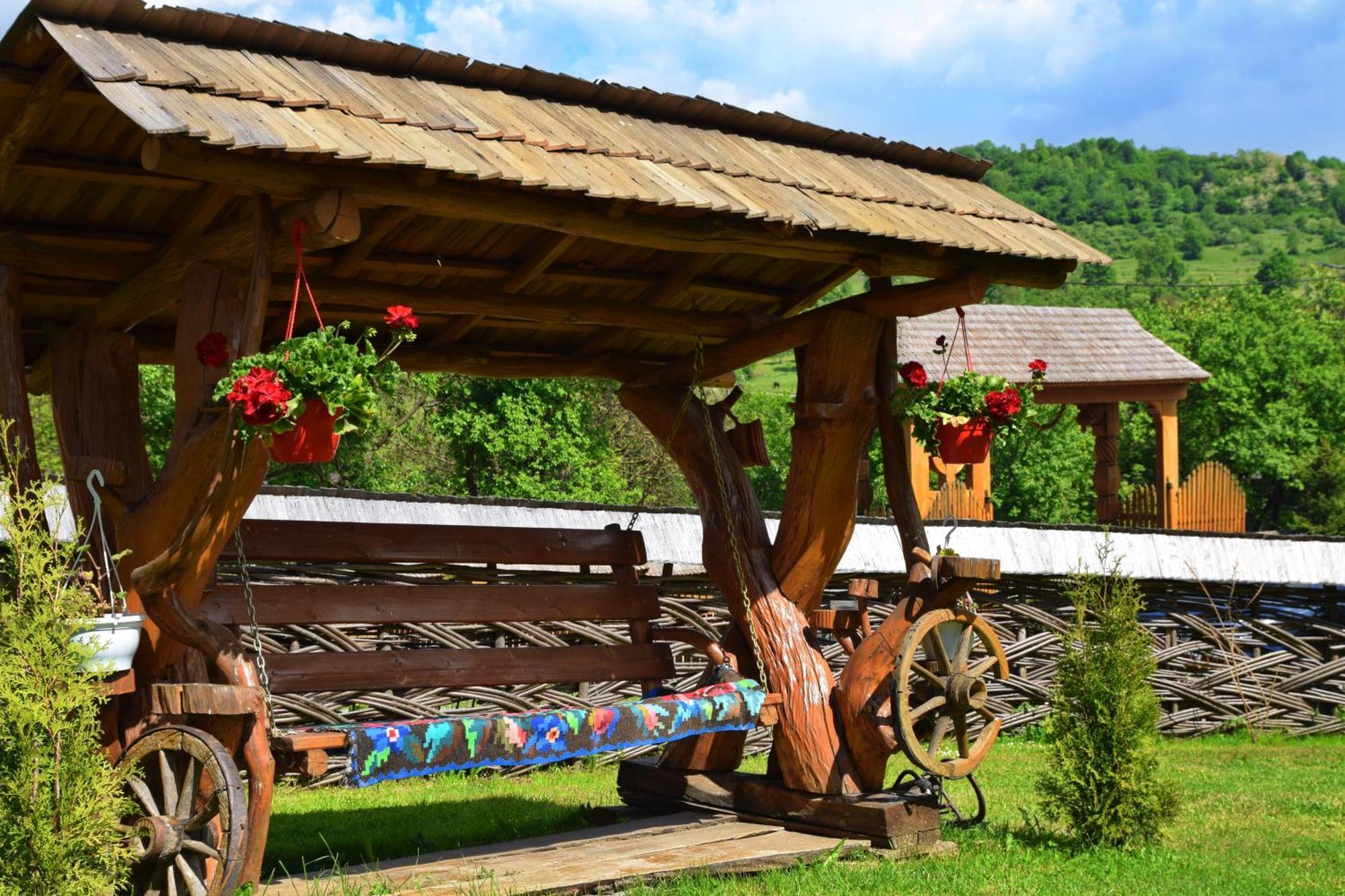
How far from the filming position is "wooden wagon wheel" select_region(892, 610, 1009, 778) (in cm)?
596

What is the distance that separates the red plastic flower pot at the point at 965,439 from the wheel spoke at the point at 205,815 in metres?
3.47

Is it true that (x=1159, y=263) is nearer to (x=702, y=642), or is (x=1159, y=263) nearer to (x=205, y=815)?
(x=702, y=642)

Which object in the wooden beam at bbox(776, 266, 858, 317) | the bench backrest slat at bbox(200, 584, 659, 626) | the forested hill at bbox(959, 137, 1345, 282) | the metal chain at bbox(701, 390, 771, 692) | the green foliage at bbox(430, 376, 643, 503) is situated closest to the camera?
the bench backrest slat at bbox(200, 584, 659, 626)

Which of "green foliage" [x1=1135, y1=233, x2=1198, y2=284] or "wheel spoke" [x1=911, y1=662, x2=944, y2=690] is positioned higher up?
"green foliage" [x1=1135, y1=233, x2=1198, y2=284]

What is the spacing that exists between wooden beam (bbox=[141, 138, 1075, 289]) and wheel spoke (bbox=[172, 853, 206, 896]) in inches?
84.2

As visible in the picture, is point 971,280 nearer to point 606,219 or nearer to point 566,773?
point 606,219

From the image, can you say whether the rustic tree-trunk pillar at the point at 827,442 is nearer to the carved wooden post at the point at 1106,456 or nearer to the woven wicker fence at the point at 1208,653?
the woven wicker fence at the point at 1208,653

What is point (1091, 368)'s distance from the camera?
19.1 meters

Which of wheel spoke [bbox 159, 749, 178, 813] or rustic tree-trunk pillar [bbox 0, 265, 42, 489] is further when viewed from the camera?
rustic tree-trunk pillar [bbox 0, 265, 42, 489]

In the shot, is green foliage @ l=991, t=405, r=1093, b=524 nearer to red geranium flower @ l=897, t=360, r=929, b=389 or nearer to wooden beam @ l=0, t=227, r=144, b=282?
red geranium flower @ l=897, t=360, r=929, b=389

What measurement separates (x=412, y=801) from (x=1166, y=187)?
98.8 metres

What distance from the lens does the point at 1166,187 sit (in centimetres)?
9812

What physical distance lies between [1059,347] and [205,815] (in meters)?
17.1

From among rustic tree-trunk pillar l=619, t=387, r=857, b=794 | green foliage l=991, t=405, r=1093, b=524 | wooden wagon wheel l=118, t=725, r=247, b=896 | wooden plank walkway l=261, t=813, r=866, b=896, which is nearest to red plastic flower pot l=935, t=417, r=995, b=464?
rustic tree-trunk pillar l=619, t=387, r=857, b=794
